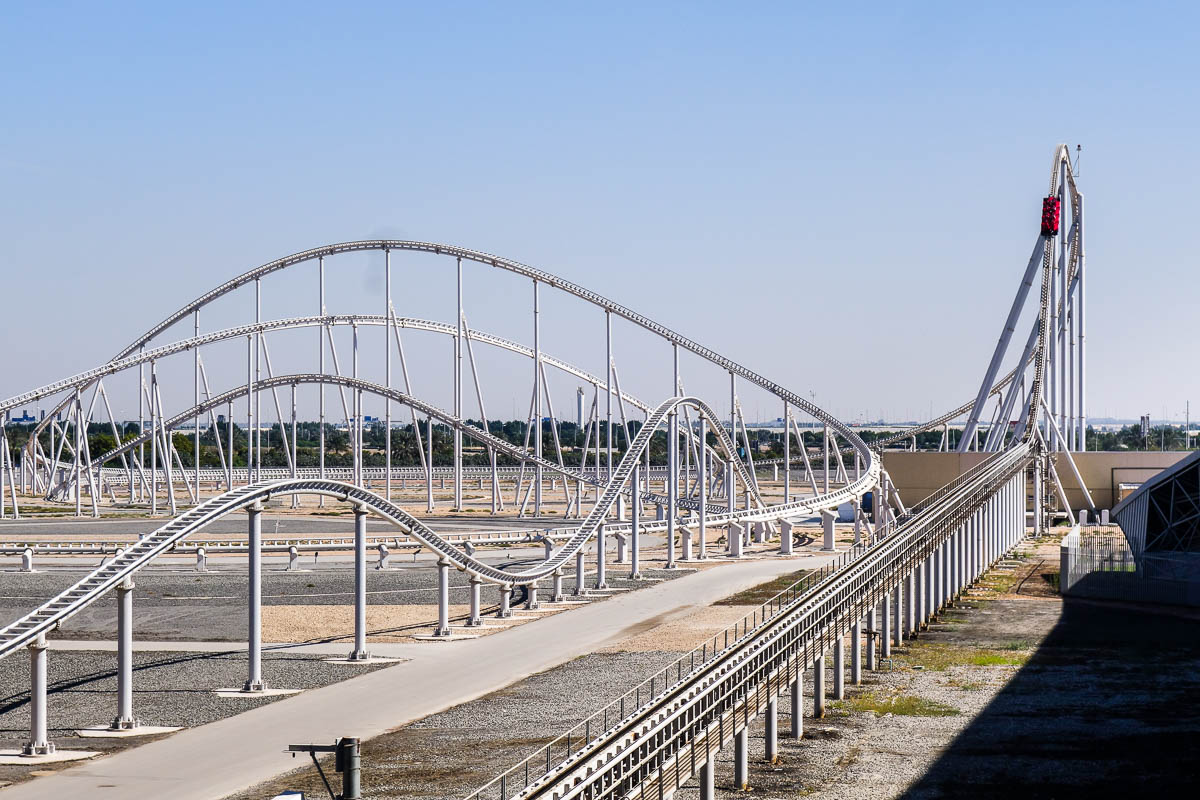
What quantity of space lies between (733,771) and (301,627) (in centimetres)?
1553

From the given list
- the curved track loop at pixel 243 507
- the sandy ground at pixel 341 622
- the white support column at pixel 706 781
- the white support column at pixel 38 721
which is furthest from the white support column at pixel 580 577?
the white support column at pixel 706 781

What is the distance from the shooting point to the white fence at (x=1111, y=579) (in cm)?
3484

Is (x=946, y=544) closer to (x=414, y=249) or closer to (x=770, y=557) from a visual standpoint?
(x=770, y=557)

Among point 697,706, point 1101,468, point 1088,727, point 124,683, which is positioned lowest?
point 1088,727

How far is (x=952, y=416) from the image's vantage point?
94.6 metres

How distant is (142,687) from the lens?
23.7 metres

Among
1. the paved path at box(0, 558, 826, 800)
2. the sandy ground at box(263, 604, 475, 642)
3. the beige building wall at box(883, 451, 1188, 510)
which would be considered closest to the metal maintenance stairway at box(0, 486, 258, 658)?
the paved path at box(0, 558, 826, 800)

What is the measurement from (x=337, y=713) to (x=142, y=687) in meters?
4.57

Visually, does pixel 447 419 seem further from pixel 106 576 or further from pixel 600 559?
pixel 106 576

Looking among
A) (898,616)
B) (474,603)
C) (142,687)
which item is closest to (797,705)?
(898,616)

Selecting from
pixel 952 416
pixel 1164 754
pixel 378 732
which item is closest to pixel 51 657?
pixel 378 732

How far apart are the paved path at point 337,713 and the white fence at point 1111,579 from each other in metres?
10.3

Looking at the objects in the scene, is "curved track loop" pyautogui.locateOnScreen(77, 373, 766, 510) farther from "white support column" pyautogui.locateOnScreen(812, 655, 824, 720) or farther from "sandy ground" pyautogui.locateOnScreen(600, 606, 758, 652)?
"white support column" pyautogui.locateOnScreen(812, 655, 824, 720)

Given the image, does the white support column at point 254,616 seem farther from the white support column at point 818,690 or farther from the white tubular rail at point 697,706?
the white support column at point 818,690
